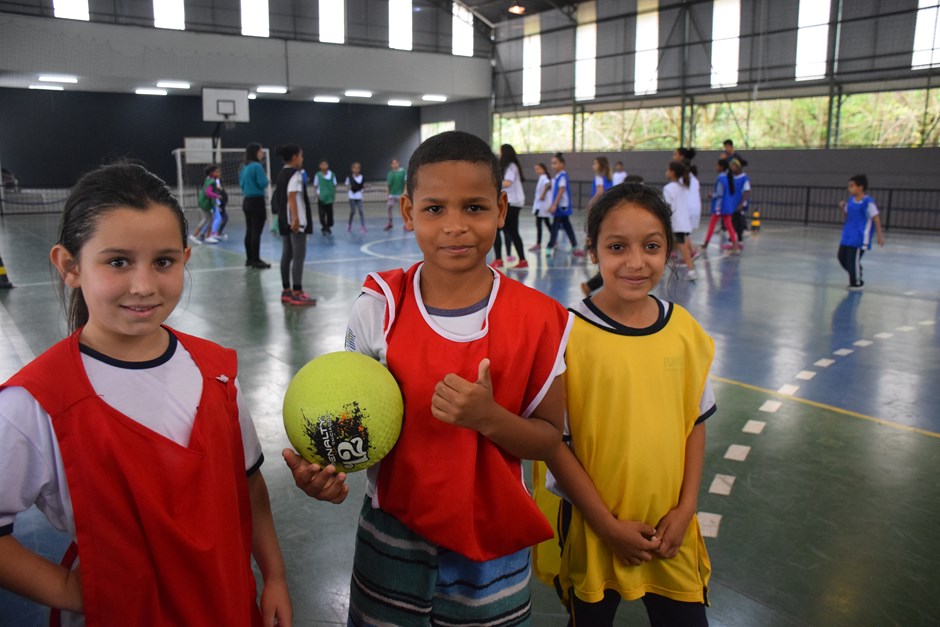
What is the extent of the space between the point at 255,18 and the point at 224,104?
346 cm

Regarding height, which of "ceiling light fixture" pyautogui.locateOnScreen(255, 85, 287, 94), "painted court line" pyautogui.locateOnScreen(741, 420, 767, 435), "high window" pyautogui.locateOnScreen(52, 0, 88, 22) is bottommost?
"painted court line" pyautogui.locateOnScreen(741, 420, 767, 435)

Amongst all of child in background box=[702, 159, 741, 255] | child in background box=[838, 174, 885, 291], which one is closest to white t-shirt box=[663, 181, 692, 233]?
child in background box=[838, 174, 885, 291]

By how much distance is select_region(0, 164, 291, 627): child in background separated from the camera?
116cm

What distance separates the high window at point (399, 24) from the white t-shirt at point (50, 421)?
24.9 metres

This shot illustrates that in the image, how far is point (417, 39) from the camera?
82.1 feet

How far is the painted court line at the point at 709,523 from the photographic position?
9.78 ft

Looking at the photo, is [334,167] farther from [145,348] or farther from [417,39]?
[145,348]

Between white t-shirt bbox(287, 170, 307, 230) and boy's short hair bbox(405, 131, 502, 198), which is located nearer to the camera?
boy's short hair bbox(405, 131, 502, 198)

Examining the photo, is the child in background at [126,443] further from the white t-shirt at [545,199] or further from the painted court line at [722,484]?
the white t-shirt at [545,199]

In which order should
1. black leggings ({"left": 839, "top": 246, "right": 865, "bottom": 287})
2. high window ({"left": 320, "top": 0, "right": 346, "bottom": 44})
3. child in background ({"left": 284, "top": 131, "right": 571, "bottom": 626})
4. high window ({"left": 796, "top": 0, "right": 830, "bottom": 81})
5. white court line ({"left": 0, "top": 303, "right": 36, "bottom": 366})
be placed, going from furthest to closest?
high window ({"left": 320, "top": 0, "right": 346, "bottom": 44}), high window ({"left": 796, "top": 0, "right": 830, "bottom": 81}), black leggings ({"left": 839, "top": 246, "right": 865, "bottom": 287}), white court line ({"left": 0, "top": 303, "right": 36, "bottom": 366}), child in background ({"left": 284, "top": 131, "right": 571, "bottom": 626})

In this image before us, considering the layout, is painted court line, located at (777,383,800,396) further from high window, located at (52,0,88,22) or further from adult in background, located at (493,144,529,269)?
high window, located at (52,0,88,22)

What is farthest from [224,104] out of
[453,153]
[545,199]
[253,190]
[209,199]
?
[453,153]

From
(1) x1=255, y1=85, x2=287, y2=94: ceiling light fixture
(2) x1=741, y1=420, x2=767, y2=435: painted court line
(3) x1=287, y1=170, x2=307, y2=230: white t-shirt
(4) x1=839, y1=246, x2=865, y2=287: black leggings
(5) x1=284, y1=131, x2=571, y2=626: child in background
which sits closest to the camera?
(5) x1=284, y1=131, x2=571, y2=626: child in background

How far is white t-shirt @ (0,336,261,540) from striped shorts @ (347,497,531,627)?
0.51 metres
